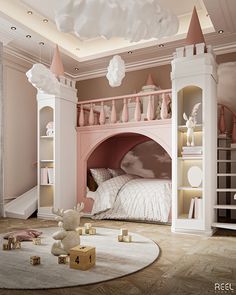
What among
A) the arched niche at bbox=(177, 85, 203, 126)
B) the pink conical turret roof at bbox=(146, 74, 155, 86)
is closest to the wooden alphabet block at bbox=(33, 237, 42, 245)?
the arched niche at bbox=(177, 85, 203, 126)

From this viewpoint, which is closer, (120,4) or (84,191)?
(120,4)

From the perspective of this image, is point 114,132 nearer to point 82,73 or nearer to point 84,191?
point 84,191

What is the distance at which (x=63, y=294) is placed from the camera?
2.03 metres

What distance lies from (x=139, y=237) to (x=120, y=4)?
8.47 feet

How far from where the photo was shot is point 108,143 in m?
6.26

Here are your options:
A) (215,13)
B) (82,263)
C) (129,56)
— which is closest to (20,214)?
(82,263)

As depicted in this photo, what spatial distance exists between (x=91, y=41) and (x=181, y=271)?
497cm

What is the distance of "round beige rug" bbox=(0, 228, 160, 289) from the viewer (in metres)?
2.22

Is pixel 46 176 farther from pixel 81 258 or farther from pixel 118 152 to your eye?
pixel 81 258

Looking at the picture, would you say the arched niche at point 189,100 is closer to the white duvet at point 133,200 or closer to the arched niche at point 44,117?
the white duvet at point 133,200

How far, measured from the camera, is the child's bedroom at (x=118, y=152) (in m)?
2.24

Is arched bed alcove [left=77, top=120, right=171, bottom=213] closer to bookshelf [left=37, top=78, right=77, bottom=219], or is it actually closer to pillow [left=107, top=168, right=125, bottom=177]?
bookshelf [left=37, top=78, right=77, bottom=219]

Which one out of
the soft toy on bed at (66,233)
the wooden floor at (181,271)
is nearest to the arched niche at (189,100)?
the wooden floor at (181,271)

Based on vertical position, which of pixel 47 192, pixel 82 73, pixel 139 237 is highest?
pixel 82 73
